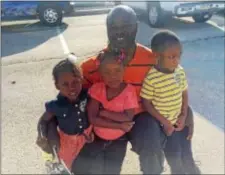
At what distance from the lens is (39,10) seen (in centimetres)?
963

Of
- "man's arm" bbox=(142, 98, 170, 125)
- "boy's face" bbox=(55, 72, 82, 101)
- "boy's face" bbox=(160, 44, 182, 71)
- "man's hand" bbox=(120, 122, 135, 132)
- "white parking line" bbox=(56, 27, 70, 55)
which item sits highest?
"boy's face" bbox=(160, 44, 182, 71)

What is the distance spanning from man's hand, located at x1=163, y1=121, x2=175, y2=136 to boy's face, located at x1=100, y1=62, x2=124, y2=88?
16.6 inches

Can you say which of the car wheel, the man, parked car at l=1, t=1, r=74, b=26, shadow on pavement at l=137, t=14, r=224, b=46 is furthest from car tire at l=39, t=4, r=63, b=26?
the man

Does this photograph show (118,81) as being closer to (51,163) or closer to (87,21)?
(51,163)

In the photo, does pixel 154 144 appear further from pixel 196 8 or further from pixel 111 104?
pixel 196 8

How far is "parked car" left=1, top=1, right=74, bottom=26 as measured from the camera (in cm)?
945

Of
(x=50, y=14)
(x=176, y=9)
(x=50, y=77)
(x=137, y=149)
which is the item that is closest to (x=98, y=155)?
(x=137, y=149)

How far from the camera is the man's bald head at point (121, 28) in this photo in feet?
7.17

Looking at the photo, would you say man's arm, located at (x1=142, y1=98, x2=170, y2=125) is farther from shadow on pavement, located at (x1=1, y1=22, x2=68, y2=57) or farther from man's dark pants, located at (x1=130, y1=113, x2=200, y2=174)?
shadow on pavement, located at (x1=1, y1=22, x2=68, y2=57)

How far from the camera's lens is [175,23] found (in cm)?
970

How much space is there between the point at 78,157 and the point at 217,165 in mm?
1436

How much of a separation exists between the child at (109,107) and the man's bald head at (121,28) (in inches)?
3.7

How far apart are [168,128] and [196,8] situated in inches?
273

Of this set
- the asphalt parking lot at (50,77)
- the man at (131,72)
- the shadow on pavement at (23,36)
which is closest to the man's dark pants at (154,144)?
the man at (131,72)
